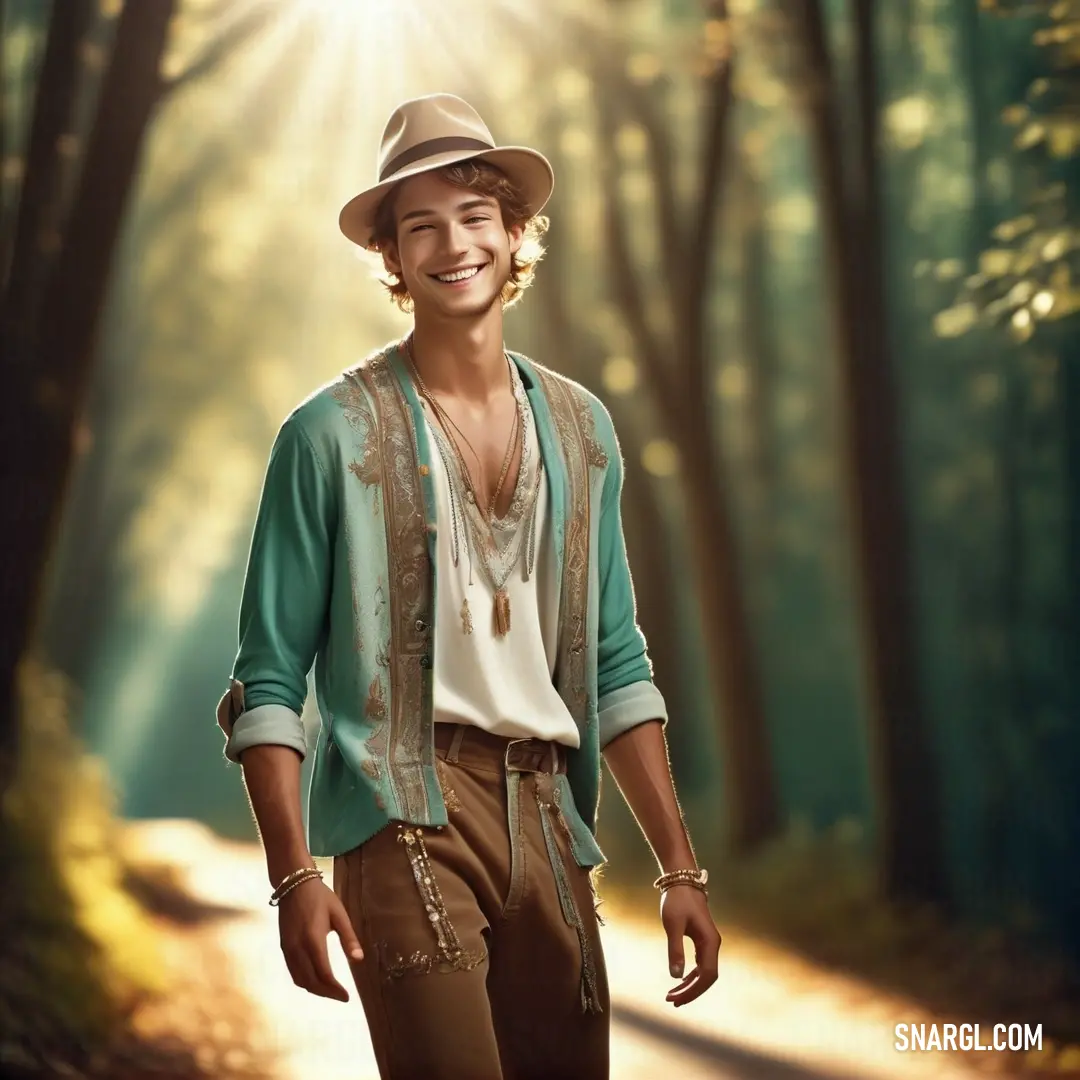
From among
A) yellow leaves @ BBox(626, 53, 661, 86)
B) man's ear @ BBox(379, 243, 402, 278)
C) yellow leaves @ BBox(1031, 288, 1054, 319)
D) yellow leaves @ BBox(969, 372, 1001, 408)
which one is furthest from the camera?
yellow leaves @ BBox(626, 53, 661, 86)

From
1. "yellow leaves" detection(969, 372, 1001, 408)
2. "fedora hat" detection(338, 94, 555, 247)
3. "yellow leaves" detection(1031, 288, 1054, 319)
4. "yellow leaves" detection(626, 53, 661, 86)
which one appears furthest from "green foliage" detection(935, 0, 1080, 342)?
"fedora hat" detection(338, 94, 555, 247)

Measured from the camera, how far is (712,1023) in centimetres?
657

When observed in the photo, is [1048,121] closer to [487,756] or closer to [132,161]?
[132,161]

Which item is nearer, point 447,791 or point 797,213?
point 447,791

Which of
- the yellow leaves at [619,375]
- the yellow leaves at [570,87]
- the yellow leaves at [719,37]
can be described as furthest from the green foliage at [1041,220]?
the yellow leaves at [570,87]

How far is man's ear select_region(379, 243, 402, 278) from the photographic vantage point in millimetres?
2789

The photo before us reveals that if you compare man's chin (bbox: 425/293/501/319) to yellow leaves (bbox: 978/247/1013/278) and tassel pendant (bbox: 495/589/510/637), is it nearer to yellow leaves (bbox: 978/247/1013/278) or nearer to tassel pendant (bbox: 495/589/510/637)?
tassel pendant (bbox: 495/589/510/637)

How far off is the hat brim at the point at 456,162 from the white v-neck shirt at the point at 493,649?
32cm

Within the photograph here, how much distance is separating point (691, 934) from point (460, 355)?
945 millimetres

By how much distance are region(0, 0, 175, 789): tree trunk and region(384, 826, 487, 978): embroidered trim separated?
3.77 m

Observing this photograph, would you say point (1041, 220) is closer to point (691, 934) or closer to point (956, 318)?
point (956, 318)

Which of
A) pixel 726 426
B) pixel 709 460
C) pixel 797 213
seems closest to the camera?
pixel 709 460

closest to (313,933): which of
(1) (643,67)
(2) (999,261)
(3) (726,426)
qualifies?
(2) (999,261)

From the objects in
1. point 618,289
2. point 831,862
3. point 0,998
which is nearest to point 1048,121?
point 618,289
